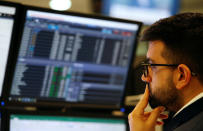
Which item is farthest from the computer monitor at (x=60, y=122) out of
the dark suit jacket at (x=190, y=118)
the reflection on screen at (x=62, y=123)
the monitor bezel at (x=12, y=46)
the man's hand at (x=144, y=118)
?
the dark suit jacket at (x=190, y=118)

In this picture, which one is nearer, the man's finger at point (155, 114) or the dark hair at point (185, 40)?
the dark hair at point (185, 40)

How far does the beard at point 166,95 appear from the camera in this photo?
114cm

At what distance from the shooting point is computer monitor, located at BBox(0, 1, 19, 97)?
1261 millimetres

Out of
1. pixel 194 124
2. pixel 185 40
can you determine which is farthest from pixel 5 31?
pixel 194 124

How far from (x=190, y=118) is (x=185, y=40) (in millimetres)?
280

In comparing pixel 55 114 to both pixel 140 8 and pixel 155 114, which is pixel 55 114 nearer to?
pixel 155 114

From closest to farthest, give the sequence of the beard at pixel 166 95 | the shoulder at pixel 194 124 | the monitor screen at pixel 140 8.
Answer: the shoulder at pixel 194 124 → the beard at pixel 166 95 → the monitor screen at pixel 140 8

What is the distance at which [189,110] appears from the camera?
1077 millimetres

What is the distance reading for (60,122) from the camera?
4.51ft

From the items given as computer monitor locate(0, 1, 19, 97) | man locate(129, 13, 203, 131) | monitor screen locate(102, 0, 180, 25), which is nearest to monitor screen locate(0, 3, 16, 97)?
computer monitor locate(0, 1, 19, 97)

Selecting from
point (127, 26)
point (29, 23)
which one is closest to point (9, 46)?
point (29, 23)

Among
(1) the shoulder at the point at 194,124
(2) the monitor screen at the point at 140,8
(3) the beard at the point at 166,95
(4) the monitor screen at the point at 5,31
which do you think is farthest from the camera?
(2) the monitor screen at the point at 140,8

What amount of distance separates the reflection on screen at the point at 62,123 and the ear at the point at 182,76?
460 millimetres

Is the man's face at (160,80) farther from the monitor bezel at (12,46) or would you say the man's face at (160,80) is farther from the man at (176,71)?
the monitor bezel at (12,46)
